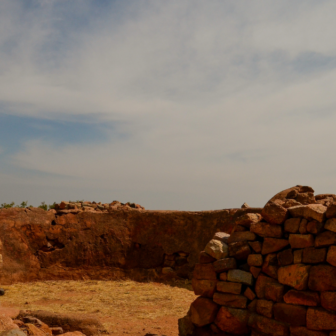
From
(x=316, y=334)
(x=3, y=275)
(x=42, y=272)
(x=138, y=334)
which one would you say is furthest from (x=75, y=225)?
(x=316, y=334)

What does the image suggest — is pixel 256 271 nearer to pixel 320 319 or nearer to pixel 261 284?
pixel 261 284

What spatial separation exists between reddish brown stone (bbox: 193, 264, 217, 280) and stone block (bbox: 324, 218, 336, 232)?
5.04 ft

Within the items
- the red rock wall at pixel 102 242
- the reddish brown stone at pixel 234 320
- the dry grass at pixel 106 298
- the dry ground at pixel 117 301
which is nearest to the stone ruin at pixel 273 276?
the reddish brown stone at pixel 234 320

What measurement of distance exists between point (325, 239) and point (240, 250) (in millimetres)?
1078

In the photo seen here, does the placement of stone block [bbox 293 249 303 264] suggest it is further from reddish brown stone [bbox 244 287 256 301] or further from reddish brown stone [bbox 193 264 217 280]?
reddish brown stone [bbox 193 264 217 280]

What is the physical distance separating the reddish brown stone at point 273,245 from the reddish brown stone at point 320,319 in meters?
0.75

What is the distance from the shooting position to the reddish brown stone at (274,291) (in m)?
4.45

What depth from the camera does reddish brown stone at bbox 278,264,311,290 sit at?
14.0ft

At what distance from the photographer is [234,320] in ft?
15.3

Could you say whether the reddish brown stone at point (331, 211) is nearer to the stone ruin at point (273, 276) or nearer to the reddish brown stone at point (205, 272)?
the stone ruin at point (273, 276)

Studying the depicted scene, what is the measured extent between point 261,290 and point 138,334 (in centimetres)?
203

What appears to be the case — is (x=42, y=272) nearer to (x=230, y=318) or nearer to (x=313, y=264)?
(x=230, y=318)

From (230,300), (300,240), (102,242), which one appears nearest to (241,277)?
(230,300)

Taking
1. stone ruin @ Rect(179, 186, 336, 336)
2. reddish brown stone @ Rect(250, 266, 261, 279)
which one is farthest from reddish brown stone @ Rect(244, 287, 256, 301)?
reddish brown stone @ Rect(250, 266, 261, 279)
